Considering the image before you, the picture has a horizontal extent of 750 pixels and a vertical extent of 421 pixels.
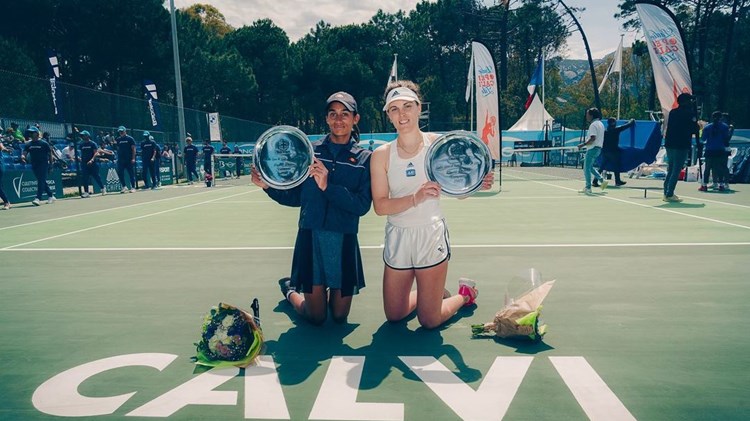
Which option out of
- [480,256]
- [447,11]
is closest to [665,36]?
[480,256]

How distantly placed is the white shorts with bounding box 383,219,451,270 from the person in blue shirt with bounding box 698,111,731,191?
1350 centimetres

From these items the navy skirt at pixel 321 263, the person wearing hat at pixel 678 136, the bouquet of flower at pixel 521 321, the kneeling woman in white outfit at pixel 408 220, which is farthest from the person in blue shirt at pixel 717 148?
the navy skirt at pixel 321 263

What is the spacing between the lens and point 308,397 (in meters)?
3.09

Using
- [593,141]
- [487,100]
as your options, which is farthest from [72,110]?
[593,141]

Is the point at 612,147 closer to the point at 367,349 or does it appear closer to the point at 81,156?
the point at 367,349

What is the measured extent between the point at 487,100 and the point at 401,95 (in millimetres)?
12840

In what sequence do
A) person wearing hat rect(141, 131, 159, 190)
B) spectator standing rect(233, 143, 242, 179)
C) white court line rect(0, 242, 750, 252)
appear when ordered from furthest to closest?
spectator standing rect(233, 143, 242, 179) < person wearing hat rect(141, 131, 159, 190) < white court line rect(0, 242, 750, 252)

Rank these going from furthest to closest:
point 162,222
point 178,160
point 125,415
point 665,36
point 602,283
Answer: point 178,160
point 665,36
point 162,222
point 602,283
point 125,415

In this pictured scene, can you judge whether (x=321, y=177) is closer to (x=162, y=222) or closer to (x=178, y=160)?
(x=162, y=222)

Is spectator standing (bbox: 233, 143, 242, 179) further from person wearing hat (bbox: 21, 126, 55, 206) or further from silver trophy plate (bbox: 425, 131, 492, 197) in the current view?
silver trophy plate (bbox: 425, 131, 492, 197)

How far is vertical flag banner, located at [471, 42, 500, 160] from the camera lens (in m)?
15.7

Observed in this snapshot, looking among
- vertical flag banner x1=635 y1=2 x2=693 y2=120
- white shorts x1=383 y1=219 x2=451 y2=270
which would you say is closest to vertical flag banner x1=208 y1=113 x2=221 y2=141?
vertical flag banner x1=635 y1=2 x2=693 y2=120

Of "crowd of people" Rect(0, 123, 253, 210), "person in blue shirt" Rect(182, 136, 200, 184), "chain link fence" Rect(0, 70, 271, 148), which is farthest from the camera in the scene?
"person in blue shirt" Rect(182, 136, 200, 184)

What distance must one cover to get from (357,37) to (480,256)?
65.8 m
